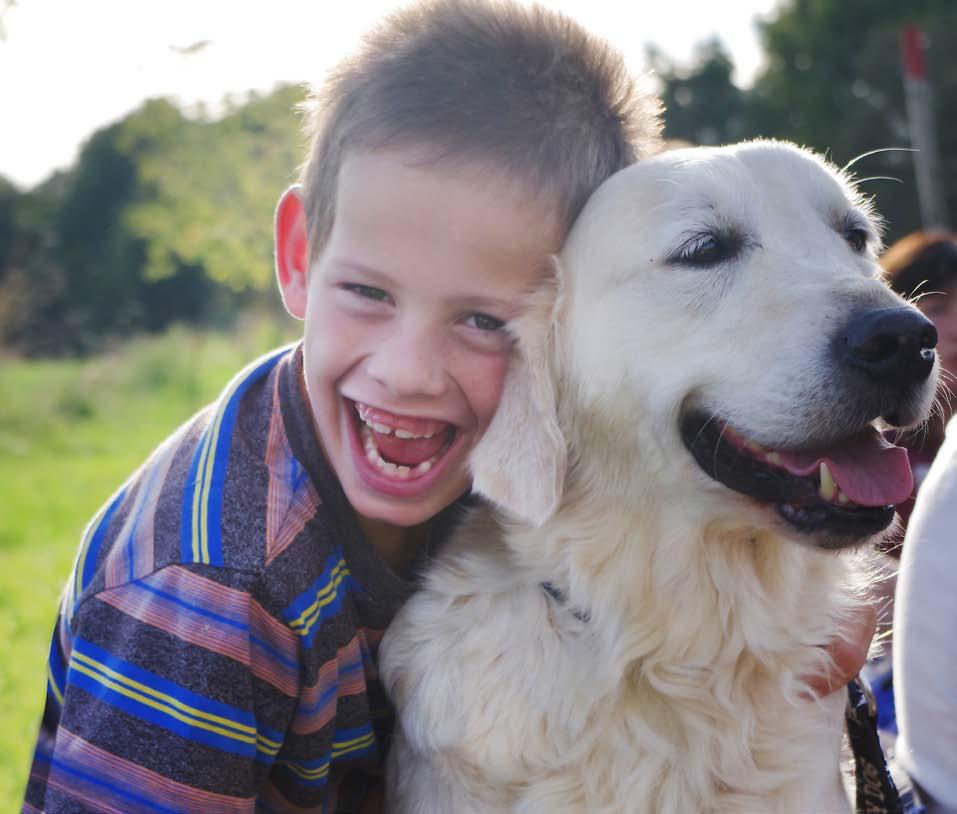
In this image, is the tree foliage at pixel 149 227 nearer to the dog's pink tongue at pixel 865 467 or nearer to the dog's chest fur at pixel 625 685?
the dog's chest fur at pixel 625 685

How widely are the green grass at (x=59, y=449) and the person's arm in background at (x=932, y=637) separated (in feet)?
9.21

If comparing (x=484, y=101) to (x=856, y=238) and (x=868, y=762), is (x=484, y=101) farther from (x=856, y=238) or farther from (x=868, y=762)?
(x=868, y=762)

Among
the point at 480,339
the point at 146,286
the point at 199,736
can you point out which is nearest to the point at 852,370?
the point at 480,339

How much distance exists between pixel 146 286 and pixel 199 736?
2485 centimetres

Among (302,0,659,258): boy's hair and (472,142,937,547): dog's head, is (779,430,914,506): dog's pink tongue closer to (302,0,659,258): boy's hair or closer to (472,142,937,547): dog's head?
(472,142,937,547): dog's head

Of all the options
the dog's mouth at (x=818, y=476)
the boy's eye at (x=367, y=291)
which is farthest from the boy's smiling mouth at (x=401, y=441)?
the dog's mouth at (x=818, y=476)

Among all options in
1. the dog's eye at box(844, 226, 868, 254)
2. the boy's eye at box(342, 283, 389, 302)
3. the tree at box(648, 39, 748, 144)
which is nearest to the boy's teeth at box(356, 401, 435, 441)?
the boy's eye at box(342, 283, 389, 302)

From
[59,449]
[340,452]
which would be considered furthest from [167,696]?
[59,449]

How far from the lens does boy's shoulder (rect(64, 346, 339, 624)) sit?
1834 mm

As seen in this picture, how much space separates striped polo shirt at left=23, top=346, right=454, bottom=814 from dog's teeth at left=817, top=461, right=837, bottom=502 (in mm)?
894

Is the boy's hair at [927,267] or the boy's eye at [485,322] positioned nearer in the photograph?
the boy's eye at [485,322]

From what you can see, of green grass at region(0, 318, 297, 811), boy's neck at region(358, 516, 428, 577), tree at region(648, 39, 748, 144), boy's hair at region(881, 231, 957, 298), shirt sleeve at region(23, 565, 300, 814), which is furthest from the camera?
tree at region(648, 39, 748, 144)

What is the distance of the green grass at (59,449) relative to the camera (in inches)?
173

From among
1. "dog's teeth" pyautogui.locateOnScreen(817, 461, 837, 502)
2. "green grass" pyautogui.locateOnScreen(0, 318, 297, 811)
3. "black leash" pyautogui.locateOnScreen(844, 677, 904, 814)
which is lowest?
"green grass" pyautogui.locateOnScreen(0, 318, 297, 811)
